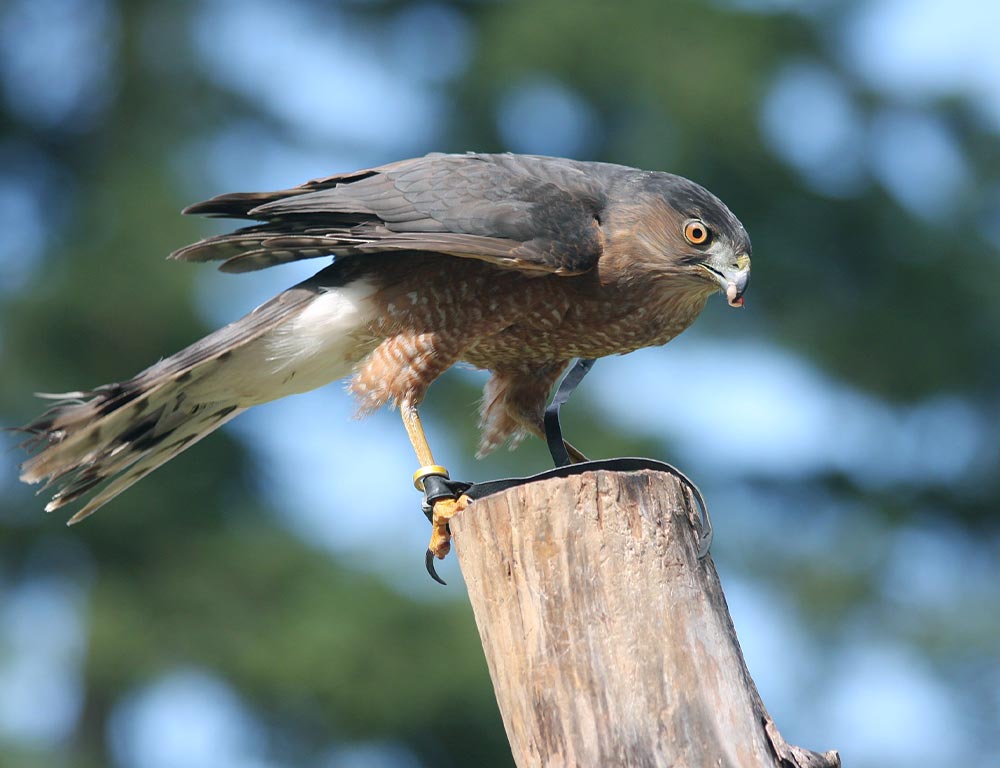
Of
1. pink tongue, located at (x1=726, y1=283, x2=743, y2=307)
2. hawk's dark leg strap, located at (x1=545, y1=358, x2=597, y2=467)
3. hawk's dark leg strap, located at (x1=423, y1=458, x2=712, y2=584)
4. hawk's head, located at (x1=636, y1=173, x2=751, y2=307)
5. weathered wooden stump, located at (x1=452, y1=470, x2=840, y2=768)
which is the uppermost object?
hawk's head, located at (x1=636, y1=173, x2=751, y2=307)

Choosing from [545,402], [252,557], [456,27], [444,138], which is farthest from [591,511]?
[456,27]

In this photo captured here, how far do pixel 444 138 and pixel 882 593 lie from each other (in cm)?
633

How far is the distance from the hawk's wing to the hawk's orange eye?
280mm

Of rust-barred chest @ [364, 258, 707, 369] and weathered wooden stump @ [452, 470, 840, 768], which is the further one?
rust-barred chest @ [364, 258, 707, 369]

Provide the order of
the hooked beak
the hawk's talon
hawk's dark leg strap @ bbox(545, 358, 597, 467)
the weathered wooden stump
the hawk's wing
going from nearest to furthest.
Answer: the weathered wooden stump < the hawk's talon < the hawk's wing < the hooked beak < hawk's dark leg strap @ bbox(545, 358, 597, 467)

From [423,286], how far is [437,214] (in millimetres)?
275

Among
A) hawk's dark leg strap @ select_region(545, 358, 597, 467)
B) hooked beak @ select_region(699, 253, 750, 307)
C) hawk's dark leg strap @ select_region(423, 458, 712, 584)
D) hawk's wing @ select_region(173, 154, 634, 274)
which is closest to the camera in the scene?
hawk's dark leg strap @ select_region(423, 458, 712, 584)

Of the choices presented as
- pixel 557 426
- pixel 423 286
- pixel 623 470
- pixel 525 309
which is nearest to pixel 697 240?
pixel 525 309

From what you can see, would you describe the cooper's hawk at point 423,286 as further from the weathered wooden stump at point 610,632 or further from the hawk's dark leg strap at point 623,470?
the weathered wooden stump at point 610,632

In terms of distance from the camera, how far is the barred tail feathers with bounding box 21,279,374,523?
4219mm

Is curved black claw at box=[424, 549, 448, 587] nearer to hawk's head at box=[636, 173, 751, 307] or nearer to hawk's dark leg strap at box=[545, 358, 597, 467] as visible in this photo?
hawk's dark leg strap at box=[545, 358, 597, 467]

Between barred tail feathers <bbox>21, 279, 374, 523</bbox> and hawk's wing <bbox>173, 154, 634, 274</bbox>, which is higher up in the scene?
hawk's wing <bbox>173, 154, 634, 274</bbox>

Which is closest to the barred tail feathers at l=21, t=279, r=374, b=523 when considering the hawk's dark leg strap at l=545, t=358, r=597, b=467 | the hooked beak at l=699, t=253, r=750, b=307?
the hawk's dark leg strap at l=545, t=358, r=597, b=467

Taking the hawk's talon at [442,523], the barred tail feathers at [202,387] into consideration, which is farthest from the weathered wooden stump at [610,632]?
the barred tail feathers at [202,387]
